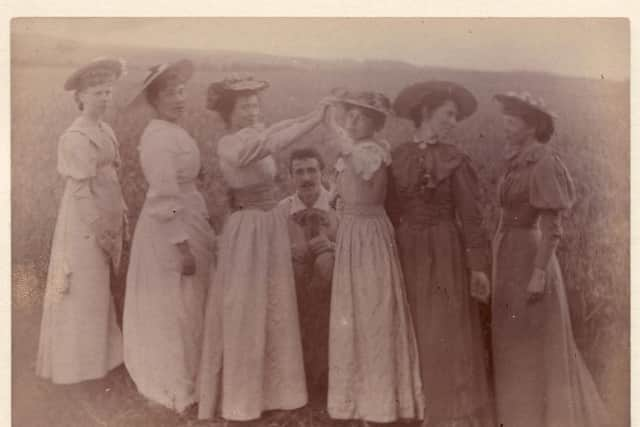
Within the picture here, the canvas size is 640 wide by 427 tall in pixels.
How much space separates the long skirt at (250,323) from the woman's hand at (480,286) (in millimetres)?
987

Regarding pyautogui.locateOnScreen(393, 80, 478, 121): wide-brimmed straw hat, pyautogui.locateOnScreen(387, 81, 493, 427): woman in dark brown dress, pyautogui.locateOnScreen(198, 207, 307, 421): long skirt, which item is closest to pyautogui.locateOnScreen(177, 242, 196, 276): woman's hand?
pyautogui.locateOnScreen(198, 207, 307, 421): long skirt

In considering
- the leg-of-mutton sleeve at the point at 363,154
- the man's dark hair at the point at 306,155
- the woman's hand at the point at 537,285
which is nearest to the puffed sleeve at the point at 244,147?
the man's dark hair at the point at 306,155

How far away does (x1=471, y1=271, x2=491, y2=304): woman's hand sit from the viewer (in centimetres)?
401

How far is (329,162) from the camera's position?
398 centimetres

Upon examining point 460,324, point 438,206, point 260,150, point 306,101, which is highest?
point 306,101

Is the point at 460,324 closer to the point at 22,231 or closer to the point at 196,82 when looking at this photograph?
the point at 196,82

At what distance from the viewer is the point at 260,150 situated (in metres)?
3.94

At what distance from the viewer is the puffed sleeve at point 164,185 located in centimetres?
393

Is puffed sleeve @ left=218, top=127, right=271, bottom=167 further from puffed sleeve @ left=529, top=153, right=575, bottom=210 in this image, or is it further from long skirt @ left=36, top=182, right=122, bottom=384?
puffed sleeve @ left=529, top=153, right=575, bottom=210

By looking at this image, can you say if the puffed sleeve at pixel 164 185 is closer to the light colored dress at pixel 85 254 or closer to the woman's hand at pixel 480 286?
the light colored dress at pixel 85 254

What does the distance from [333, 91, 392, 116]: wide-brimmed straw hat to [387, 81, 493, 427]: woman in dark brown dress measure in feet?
0.24

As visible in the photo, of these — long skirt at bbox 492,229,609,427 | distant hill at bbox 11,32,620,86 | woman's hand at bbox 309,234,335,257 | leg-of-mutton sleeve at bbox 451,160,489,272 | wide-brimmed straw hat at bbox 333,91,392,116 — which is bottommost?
long skirt at bbox 492,229,609,427
